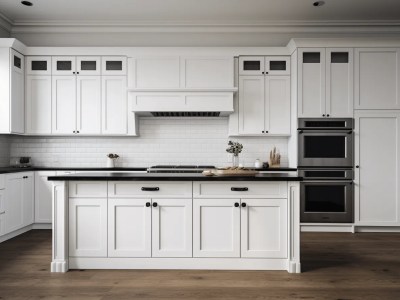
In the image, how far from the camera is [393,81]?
4984mm

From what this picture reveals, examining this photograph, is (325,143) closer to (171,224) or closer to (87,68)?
(171,224)

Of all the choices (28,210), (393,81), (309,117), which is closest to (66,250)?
(28,210)

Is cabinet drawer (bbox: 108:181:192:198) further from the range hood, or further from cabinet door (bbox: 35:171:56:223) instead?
cabinet door (bbox: 35:171:56:223)

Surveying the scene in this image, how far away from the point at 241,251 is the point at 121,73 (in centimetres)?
346

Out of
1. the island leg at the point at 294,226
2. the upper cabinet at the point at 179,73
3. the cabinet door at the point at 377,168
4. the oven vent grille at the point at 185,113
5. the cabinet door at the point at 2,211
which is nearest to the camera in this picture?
the island leg at the point at 294,226

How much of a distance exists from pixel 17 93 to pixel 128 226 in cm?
322

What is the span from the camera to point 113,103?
17.6 feet

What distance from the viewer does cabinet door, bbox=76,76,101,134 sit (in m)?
5.34

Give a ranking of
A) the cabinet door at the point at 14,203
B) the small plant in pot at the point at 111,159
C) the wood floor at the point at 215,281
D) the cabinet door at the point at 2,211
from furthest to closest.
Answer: the small plant in pot at the point at 111,159
the cabinet door at the point at 14,203
the cabinet door at the point at 2,211
the wood floor at the point at 215,281


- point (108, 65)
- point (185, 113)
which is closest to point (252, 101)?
point (185, 113)

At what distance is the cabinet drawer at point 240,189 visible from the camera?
3182 mm

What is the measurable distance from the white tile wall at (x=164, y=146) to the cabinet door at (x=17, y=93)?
62 cm

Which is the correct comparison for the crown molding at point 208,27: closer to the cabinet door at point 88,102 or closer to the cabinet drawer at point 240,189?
the cabinet door at point 88,102

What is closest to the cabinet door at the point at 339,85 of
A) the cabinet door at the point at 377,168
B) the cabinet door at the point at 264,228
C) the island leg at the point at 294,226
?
the cabinet door at the point at 377,168
